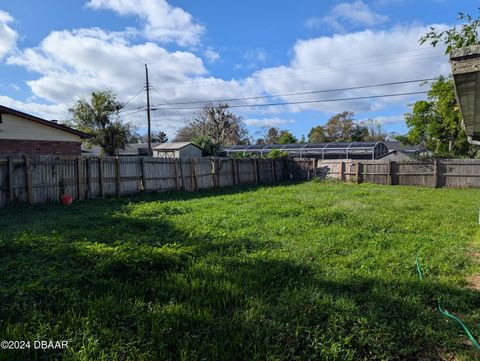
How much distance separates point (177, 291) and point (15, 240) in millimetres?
2984

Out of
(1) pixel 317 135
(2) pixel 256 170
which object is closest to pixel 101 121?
(2) pixel 256 170

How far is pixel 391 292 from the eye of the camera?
10.7 ft

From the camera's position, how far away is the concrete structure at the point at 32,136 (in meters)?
12.1

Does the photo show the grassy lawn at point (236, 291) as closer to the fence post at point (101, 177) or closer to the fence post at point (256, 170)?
the fence post at point (101, 177)

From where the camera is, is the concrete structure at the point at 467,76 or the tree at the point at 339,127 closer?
the concrete structure at the point at 467,76

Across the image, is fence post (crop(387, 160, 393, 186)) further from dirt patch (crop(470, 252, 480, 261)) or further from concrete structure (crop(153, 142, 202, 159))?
concrete structure (crop(153, 142, 202, 159))

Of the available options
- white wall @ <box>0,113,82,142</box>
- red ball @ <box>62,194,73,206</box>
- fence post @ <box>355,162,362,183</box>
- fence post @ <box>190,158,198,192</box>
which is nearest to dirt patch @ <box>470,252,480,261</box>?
red ball @ <box>62,194,73,206</box>

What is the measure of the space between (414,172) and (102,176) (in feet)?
47.8

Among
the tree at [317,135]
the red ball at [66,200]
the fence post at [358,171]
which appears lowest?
the red ball at [66,200]

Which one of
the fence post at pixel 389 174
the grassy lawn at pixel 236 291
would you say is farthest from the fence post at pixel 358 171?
the grassy lawn at pixel 236 291

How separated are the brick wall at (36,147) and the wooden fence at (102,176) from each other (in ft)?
14.8

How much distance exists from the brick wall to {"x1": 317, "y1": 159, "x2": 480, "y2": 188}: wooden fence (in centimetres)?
1363

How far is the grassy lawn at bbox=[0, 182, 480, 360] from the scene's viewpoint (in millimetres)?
2314

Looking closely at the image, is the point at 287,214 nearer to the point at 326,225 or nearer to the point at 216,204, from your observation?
the point at 326,225
